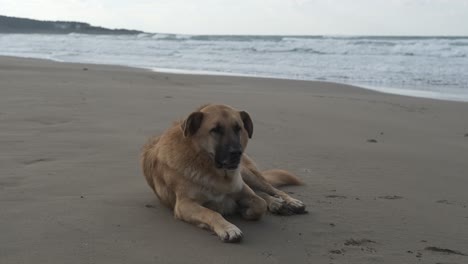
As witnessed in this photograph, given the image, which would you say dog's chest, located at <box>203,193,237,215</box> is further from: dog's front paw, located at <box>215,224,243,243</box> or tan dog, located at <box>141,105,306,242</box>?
dog's front paw, located at <box>215,224,243,243</box>

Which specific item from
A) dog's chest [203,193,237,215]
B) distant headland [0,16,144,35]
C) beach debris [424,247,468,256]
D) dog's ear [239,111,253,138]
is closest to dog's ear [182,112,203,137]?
dog's ear [239,111,253,138]

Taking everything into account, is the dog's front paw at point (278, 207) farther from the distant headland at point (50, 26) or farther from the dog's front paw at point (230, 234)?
the distant headland at point (50, 26)

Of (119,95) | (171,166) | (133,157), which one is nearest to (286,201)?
(171,166)

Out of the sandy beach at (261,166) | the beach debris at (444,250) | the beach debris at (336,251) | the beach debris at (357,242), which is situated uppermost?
the beach debris at (444,250)

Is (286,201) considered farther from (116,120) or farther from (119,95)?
(119,95)

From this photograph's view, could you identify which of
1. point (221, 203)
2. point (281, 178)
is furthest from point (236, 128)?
point (281, 178)

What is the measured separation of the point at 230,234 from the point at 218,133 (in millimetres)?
746

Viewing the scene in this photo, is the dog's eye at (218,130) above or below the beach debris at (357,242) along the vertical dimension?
above

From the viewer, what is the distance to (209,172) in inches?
161

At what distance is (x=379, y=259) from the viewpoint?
3420mm

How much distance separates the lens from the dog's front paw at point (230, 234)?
11.9ft

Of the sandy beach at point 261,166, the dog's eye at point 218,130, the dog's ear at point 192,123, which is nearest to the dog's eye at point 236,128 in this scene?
the dog's eye at point 218,130

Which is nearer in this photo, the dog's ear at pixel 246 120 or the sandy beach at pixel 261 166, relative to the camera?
the sandy beach at pixel 261 166

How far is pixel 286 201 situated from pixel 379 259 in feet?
3.73
